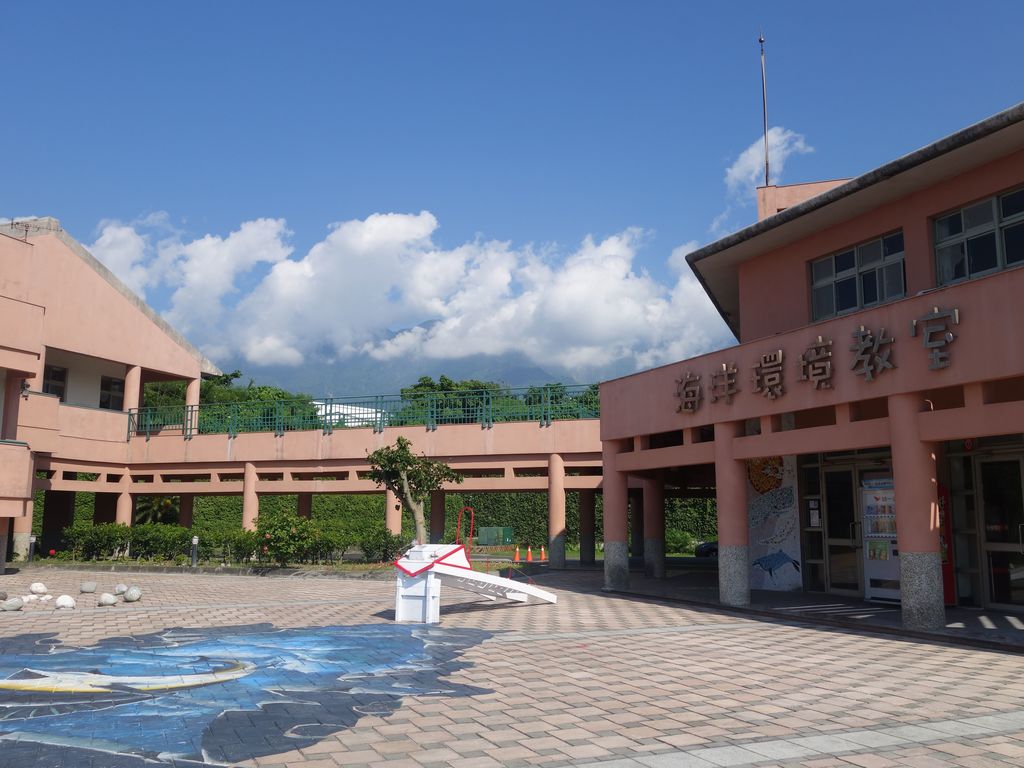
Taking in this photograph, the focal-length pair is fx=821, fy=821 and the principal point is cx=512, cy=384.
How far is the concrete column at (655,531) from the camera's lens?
21.2 m

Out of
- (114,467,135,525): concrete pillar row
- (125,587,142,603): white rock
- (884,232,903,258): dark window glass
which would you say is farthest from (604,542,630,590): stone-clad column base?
(114,467,135,525): concrete pillar row

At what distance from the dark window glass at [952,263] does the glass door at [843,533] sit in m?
4.09

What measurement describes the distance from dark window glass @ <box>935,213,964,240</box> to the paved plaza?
645cm

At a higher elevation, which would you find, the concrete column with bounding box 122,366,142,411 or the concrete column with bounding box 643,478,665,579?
the concrete column with bounding box 122,366,142,411

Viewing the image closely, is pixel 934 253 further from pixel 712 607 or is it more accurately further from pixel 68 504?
pixel 68 504

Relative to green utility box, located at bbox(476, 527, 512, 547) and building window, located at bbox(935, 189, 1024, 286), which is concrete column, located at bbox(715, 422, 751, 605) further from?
green utility box, located at bbox(476, 527, 512, 547)

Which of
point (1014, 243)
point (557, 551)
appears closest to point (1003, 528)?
point (1014, 243)

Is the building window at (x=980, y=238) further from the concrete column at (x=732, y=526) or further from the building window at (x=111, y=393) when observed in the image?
the building window at (x=111, y=393)

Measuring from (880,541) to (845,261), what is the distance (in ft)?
16.7

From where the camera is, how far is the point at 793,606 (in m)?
14.2

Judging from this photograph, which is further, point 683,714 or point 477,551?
point 477,551

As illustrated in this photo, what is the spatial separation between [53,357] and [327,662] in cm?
2284

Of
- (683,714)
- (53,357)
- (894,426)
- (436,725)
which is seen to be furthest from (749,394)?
(53,357)

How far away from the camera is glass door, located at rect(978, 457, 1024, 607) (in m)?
12.7
